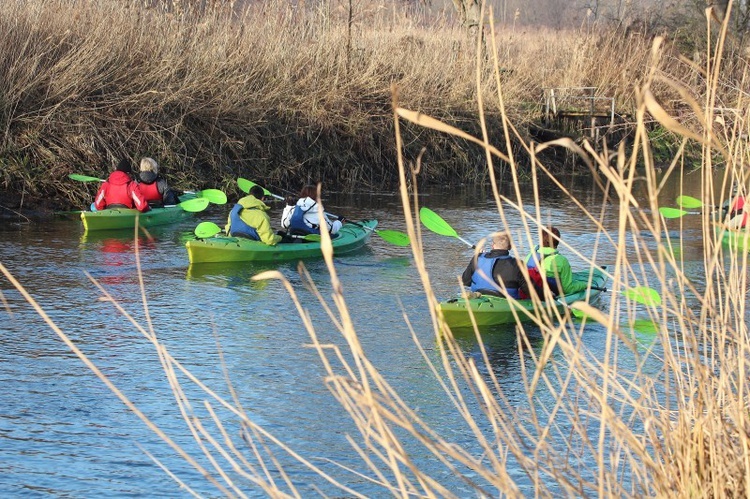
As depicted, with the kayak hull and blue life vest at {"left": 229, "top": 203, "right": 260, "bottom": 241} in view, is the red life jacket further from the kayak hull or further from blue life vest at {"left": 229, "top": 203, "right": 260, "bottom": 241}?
blue life vest at {"left": 229, "top": 203, "right": 260, "bottom": 241}

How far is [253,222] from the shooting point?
35.9 feet

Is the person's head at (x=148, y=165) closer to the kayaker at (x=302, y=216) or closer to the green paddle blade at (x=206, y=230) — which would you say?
the kayaker at (x=302, y=216)

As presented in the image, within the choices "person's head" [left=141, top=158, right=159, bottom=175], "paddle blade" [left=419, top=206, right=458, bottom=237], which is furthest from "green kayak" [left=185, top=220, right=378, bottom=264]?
"person's head" [left=141, top=158, right=159, bottom=175]

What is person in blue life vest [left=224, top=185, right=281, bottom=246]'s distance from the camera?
1088 centimetres

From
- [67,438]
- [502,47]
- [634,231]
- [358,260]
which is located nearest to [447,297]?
[358,260]

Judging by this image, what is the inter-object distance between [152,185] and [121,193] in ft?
2.00

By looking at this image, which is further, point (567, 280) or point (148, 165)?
point (148, 165)

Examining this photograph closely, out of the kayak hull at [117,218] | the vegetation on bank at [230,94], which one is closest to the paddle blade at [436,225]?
the kayak hull at [117,218]

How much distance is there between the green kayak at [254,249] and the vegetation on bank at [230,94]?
3894 mm

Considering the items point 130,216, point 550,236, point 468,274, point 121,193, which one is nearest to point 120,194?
point 121,193

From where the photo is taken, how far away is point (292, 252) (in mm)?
11180

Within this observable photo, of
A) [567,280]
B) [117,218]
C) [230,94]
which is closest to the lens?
[567,280]

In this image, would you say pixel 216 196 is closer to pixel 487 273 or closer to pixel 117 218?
pixel 117 218

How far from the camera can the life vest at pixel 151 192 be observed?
13.0 m
